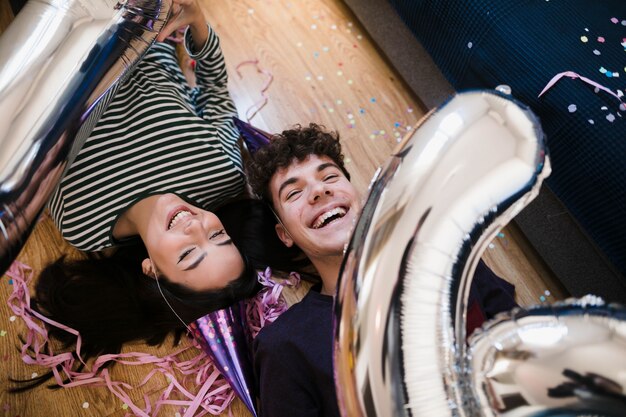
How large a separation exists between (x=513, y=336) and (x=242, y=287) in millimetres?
1027

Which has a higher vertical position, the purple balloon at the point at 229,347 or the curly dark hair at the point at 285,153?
the curly dark hair at the point at 285,153

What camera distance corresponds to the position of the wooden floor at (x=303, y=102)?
1.28 m

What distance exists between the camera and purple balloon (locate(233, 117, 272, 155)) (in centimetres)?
150

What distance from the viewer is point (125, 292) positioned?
1.38 metres

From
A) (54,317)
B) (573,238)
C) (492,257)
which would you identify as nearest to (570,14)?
(573,238)

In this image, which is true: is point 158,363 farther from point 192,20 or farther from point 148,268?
point 192,20

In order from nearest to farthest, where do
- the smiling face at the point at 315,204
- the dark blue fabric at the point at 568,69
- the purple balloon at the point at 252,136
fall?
the dark blue fabric at the point at 568,69 < the smiling face at the point at 315,204 < the purple balloon at the point at 252,136

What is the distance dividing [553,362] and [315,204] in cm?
93

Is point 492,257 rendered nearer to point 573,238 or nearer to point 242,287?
point 573,238

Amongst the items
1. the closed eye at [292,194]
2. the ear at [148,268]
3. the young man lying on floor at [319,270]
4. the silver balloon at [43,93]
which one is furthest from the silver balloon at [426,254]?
the ear at [148,268]

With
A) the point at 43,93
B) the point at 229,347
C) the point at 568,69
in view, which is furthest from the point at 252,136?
the point at 43,93

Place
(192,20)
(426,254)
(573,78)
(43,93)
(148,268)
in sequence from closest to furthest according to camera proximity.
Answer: (426,254) < (43,93) < (573,78) < (148,268) < (192,20)

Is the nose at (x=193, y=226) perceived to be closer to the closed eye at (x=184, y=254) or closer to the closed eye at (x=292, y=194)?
the closed eye at (x=184, y=254)

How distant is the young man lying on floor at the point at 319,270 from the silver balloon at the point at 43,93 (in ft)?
2.44
